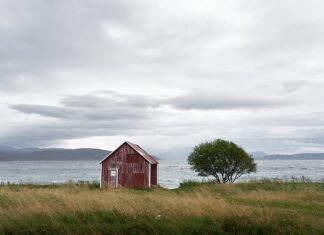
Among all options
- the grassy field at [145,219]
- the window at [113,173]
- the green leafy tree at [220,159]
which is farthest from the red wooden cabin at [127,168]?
A: the grassy field at [145,219]

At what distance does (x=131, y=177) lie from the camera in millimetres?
42938

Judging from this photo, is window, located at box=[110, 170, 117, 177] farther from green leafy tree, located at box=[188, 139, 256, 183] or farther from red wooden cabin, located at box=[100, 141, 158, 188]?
green leafy tree, located at box=[188, 139, 256, 183]

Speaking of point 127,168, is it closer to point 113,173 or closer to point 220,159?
point 113,173

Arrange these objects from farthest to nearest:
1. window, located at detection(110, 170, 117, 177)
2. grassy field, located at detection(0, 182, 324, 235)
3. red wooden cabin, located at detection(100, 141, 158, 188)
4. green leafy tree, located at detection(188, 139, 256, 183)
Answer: green leafy tree, located at detection(188, 139, 256, 183)
window, located at detection(110, 170, 117, 177)
red wooden cabin, located at detection(100, 141, 158, 188)
grassy field, located at detection(0, 182, 324, 235)

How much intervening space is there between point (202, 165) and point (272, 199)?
27.4 metres

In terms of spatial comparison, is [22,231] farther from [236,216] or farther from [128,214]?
[236,216]

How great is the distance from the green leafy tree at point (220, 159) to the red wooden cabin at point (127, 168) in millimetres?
7540

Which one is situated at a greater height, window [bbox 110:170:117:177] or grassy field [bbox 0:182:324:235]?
window [bbox 110:170:117:177]

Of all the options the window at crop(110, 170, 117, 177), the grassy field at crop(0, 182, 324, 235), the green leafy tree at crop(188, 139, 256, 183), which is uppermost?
the green leafy tree at crop(188, 139, 256, 183)

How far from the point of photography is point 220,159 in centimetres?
4906

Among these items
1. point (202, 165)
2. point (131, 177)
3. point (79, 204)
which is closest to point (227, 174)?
point (202, 165)

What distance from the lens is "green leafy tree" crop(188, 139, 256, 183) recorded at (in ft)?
160

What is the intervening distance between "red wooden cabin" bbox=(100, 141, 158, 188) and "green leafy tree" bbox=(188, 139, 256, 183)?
7.54 meters

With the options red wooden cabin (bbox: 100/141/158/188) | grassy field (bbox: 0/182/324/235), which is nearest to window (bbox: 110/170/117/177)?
red wooden cabin (bbox: 100/141/158/188)
